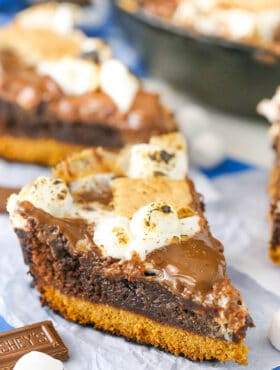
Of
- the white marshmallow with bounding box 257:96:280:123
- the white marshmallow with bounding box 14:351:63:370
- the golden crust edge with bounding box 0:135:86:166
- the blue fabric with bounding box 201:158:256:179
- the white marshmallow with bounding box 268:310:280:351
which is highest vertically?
the white marshmallow with bounding box 257:96:280:123

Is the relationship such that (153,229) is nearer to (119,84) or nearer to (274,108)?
(274,108)

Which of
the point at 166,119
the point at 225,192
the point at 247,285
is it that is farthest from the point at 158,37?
the point at 247,285

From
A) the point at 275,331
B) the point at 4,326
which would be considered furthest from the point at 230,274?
the point at 4,326

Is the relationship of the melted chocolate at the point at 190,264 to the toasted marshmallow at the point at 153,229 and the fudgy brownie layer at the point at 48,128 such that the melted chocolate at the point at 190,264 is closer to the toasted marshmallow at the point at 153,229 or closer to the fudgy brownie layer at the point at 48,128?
the toasted marshmallow at the point at 153,229

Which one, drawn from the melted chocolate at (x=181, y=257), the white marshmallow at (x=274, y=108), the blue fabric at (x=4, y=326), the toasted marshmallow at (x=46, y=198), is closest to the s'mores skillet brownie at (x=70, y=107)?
the white marshmallow at (x=274, y=108)

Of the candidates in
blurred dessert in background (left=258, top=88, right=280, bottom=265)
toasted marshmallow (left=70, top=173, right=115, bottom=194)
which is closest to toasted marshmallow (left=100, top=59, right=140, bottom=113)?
blurred dessert in background (left=258, top=88, right=280, bottom=265)

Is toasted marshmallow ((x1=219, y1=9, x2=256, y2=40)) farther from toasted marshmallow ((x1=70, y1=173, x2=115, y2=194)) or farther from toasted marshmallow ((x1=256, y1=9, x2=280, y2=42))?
toasted marshmallow ((x1=70, y1=173, x2=115, y2=194))
